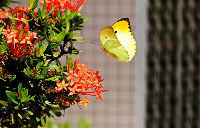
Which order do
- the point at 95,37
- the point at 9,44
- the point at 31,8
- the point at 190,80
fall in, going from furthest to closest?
the point at 190,80, the point at 95,37, the point at 31,8, the point at 9,44

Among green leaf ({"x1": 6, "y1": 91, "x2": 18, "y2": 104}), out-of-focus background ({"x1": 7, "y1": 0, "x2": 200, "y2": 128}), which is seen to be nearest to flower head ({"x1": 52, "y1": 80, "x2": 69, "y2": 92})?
green leaf ({"x1": 6, "y1": 91, "x2": 18, "y2": 104})

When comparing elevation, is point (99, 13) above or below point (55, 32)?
above

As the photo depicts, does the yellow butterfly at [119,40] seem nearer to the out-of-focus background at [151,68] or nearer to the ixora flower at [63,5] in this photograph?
the ixora flower at [63,5]

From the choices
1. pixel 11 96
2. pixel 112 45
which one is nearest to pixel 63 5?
pixel 112 45

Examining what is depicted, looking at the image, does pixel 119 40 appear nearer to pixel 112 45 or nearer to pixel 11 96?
pixel 112 45

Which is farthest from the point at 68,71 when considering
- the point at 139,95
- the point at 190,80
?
the point at 190,80

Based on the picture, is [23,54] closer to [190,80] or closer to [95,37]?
[95,37]

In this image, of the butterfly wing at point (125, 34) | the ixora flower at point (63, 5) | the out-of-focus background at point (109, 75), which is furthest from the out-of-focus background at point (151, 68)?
the butterfly wing at point (125, 34)
